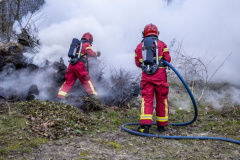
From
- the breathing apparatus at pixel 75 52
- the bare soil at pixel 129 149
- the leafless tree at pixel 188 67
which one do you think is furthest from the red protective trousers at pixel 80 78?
the leafless tree at pixel 188 67

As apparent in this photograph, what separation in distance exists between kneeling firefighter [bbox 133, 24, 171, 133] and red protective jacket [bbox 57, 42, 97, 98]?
2.58 m

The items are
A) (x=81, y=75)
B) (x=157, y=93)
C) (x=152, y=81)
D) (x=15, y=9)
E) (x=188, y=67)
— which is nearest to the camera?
(x=152, y=81)

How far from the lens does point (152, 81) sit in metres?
4.55

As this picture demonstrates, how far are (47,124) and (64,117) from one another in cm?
45

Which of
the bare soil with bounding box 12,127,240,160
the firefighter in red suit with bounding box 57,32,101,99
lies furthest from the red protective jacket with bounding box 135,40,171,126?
the firefighter in red suit with bounding box 57,32,101,99

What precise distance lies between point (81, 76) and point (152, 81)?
9.90 feet

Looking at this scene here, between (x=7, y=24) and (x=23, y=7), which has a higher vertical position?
(x=23, y=7)

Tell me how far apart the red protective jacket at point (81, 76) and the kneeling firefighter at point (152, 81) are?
8.48 feet

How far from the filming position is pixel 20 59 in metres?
7.60

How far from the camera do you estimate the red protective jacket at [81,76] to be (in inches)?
269

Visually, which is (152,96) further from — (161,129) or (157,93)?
(161,129)

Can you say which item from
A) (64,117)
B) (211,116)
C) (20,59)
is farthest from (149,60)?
(20,59)

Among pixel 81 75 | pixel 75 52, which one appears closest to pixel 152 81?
pixel 81 75

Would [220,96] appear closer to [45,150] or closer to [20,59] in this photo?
[45,150]
